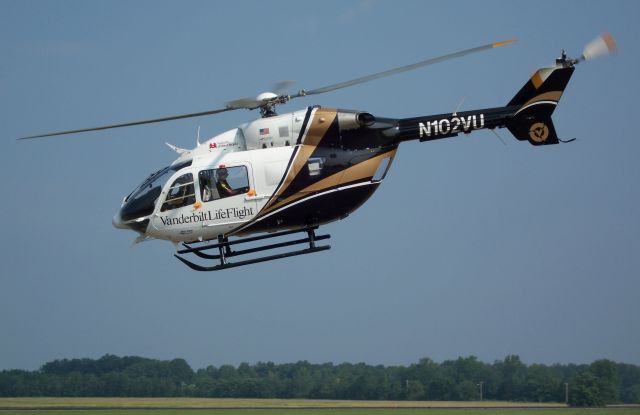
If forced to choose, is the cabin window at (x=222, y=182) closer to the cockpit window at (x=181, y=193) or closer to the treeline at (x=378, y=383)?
the cockpit window at (x=181, y=193)

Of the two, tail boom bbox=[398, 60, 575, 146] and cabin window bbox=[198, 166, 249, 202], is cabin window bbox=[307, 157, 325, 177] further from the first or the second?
tail boom bbox=[398, 60, 575, 146]

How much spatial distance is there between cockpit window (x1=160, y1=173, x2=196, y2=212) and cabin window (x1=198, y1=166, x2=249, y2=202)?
22 centimetres

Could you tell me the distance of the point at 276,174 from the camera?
2017 centimetres

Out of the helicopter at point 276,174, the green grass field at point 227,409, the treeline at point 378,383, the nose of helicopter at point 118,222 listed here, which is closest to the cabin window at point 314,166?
the helicopter at point 276,174

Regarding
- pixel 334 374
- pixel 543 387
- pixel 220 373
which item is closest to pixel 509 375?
pixel 543 387

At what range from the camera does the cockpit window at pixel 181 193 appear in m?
20.3

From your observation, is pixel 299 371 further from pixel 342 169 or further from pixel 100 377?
pixel 342 169

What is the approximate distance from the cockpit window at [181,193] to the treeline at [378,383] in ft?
121

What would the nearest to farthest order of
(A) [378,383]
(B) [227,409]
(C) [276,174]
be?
(C) [276,174] → (B) [227,409] → (A) [378,383]

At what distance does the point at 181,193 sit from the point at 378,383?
46.3 meters

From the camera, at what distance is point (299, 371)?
74250 millimetres

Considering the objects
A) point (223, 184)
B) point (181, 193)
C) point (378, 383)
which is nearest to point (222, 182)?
point (223, 184)

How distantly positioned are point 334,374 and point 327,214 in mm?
52357

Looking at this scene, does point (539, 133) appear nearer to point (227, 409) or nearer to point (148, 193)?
point (148, 193)
